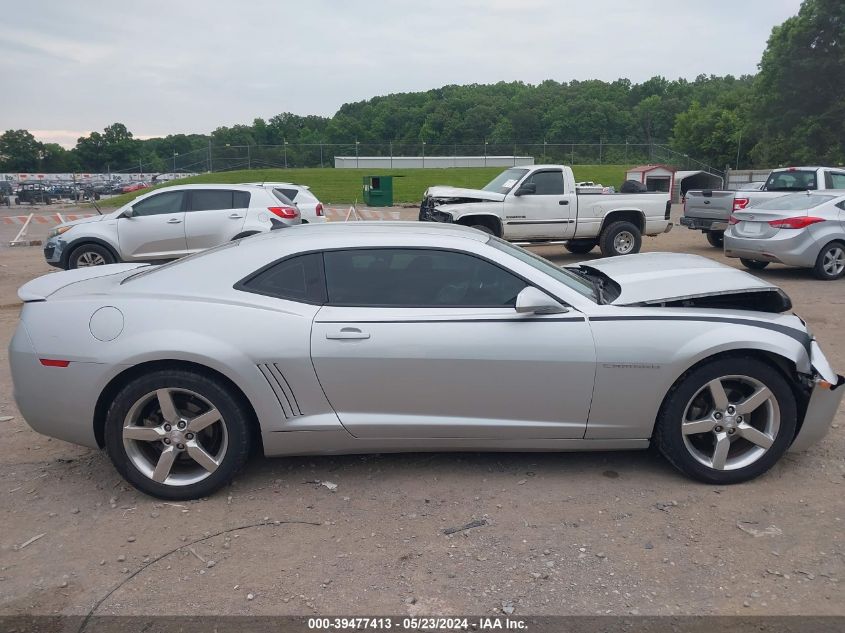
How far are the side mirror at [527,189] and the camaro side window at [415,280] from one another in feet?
28.8

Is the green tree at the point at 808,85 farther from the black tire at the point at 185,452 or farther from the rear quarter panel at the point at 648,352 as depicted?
the black tire at the point at 185,452

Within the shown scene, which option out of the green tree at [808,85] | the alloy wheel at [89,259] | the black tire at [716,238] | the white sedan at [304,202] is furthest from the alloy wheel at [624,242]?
the green tree at [808,85]

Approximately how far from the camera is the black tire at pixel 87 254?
1060cm

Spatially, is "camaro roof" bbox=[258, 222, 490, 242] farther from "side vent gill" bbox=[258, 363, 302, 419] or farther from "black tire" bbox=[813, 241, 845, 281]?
"black tire" bbox=[813, 241, 845, 281]

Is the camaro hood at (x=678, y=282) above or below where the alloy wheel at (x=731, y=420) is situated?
above

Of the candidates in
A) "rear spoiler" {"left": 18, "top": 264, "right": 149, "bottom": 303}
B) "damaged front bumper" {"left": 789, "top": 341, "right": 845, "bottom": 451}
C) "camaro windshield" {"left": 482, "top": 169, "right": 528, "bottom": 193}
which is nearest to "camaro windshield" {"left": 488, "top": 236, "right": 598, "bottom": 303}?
"damaged front bumper" {"left": 789, "top": 341, "right": 845, "bottom": 451}

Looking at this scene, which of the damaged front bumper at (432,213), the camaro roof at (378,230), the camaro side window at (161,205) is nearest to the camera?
the camaro roof at (378,230)

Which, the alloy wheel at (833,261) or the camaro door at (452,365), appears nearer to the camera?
the camaro door at (452,365)

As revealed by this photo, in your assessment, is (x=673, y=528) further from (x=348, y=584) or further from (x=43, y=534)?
(x=43, y=534)

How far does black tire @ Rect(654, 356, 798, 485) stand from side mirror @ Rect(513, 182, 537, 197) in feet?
29.3

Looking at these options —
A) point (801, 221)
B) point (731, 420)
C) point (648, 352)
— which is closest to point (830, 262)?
point (801, 221)

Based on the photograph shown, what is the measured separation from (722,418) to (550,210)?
908cm

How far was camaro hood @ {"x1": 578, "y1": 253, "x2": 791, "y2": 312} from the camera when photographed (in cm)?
375

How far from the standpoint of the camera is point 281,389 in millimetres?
3461
